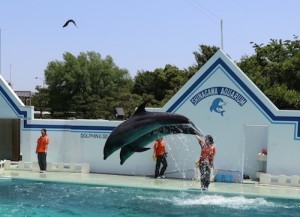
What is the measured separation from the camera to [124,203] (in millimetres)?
11953

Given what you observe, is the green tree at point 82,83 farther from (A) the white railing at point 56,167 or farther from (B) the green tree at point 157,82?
(A) the white railing at point 56,167

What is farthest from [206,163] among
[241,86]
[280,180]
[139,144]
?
[139,144]

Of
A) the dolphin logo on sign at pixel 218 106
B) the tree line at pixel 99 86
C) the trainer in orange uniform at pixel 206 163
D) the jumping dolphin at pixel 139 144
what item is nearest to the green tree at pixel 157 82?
the tree line at pixel 99 86

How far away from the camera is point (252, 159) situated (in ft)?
53.5

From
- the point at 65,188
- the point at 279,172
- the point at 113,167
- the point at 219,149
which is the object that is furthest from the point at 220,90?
the point at 65,188

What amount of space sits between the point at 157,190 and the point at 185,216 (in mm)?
3373

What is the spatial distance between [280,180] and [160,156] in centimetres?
374

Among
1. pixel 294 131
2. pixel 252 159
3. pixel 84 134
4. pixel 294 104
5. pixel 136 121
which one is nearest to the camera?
pixel 136 121

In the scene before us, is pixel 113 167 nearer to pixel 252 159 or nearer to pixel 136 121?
pixel 252 159

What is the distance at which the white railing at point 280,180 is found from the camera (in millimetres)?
14672

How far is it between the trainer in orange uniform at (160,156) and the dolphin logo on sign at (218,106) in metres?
1.95

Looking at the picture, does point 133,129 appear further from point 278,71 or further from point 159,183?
point 278,71

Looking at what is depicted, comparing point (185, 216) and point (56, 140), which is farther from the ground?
point (56, 140)

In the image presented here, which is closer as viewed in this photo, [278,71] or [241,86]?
[241,86]
